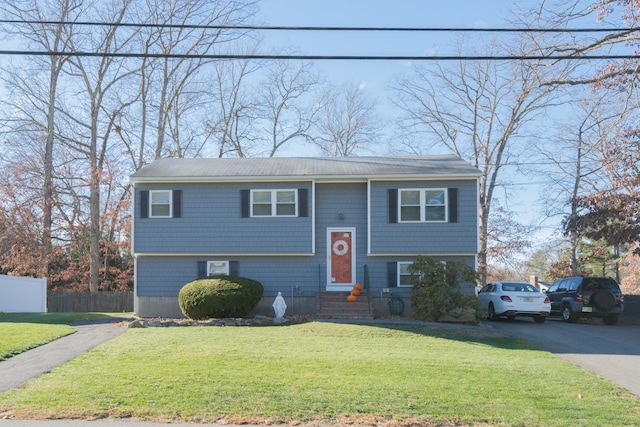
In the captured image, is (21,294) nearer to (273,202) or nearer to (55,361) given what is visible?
(273,202)

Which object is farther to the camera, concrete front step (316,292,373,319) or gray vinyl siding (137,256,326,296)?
gray vinyl siding (137,256,326,296)

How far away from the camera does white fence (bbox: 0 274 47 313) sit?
25000mm

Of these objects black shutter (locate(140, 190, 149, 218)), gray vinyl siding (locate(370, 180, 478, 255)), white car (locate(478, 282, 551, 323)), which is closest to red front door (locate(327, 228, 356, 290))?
gray vinyl siding (locate(370, 180, 478, 255))

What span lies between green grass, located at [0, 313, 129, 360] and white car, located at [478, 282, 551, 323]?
13.3 metres

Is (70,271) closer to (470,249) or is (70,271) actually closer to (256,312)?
(256,312)

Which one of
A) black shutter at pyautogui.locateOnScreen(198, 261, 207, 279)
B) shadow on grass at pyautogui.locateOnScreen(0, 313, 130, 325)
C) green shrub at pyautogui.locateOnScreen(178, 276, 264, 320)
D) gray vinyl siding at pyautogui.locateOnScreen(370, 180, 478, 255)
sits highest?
gray vinyl siding at pyautogui.locateOnScreen(370, 180, 478, 255)

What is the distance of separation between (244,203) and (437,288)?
7.33m

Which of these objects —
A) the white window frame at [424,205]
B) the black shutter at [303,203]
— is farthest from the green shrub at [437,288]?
the black shutter at [303,203]

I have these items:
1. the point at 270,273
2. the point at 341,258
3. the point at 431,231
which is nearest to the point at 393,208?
the point at 431,231

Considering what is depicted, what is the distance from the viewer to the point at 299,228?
69.8 feet

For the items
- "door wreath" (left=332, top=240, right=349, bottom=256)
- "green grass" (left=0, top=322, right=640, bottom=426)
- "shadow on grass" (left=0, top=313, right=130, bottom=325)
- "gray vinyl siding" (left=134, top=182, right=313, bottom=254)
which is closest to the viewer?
"green grass" (left=0, top=322, right=640, bottom=426)

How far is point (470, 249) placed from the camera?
21.0m

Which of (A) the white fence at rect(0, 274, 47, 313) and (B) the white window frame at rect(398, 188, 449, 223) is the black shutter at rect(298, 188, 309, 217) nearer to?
(B) the white window frame at rect(398, 188, 449, 223)

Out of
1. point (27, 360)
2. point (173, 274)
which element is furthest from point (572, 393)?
point (173, 274)
